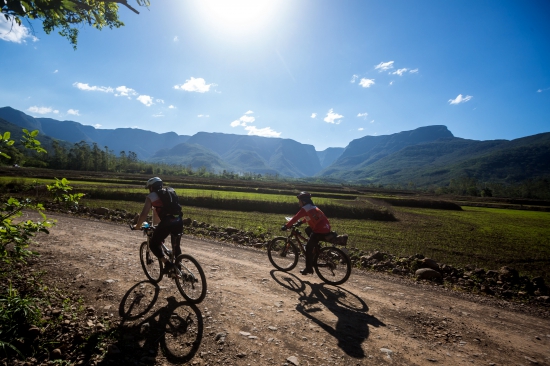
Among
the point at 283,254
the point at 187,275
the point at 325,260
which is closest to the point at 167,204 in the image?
the point at 187,275

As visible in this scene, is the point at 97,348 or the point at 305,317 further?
the point at 305,317

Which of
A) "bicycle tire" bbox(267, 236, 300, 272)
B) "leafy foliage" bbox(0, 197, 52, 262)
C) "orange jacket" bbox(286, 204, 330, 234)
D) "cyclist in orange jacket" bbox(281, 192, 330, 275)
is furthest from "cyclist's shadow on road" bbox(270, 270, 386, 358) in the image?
"leafy foliage" bbox(0, 197, 52, 262)

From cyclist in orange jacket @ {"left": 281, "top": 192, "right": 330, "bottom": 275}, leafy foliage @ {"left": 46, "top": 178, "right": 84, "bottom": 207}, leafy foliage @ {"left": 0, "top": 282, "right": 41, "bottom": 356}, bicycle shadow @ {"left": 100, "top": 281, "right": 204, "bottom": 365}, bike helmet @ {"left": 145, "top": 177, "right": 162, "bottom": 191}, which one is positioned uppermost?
bike helmet @ {"left": 145, "top": 177, "right": 162, "bottom": 191}

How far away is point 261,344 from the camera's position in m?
5.01

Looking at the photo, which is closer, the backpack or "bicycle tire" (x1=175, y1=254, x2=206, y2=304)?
"bicycle tire" (x1=175, y1=254, x2=206, y2=304)

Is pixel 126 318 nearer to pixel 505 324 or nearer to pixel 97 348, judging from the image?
pixel 97 348

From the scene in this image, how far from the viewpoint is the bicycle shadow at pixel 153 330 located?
4539 mm

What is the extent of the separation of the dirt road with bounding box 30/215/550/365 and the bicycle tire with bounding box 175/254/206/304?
24 cm

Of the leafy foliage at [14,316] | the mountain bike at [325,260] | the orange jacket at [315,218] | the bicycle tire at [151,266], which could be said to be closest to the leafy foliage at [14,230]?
the leafy foliage at [14,316]

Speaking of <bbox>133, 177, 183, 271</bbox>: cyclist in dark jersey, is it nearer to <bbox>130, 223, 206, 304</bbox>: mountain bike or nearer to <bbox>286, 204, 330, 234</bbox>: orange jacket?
<bbox>130, 223, 206, 304</bbox>: mountain bike

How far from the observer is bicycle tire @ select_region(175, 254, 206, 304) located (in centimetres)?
623

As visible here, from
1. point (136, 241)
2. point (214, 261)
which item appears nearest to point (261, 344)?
point (214, 261)

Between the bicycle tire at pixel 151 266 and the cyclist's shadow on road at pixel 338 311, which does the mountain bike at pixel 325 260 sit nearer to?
the cyclist's shadow on road at pixel 338 311

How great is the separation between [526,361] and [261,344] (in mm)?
5356
